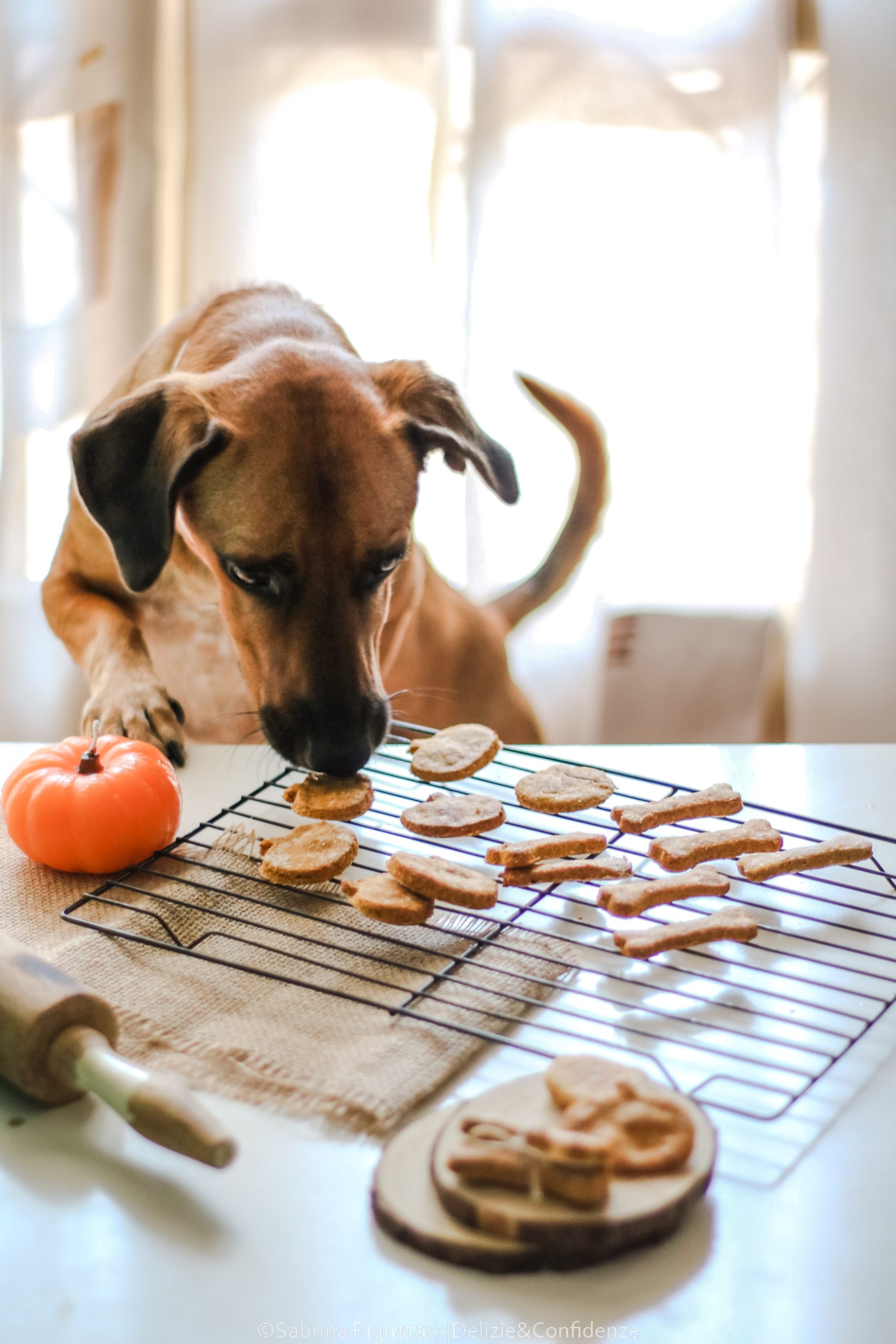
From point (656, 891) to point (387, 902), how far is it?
0.87ft

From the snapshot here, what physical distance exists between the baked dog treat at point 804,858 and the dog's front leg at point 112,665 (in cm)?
83

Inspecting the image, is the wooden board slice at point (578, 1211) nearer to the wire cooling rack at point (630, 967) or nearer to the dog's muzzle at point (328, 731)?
the wire cooling rack at point (630, 967)

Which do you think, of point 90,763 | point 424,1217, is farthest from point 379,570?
point 424,1217

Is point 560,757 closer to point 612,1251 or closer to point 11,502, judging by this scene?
point 612,1251

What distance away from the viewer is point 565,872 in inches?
51.3

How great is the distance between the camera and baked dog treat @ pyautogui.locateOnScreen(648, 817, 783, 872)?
1.36m

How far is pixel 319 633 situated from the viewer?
5.58 ft

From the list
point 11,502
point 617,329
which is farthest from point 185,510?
point 617,329

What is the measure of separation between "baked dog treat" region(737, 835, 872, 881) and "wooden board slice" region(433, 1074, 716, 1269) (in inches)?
18.6

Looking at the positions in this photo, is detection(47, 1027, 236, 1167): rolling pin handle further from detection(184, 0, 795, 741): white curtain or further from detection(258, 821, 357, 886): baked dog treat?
detection(184, 0, 795, 741): white curtain

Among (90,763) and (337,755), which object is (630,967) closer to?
(337,755)

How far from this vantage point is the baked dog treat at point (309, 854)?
1313mm

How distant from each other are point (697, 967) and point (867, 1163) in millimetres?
295

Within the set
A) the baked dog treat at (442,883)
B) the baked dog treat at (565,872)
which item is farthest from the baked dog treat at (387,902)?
the baked dog treat at (565,872)
